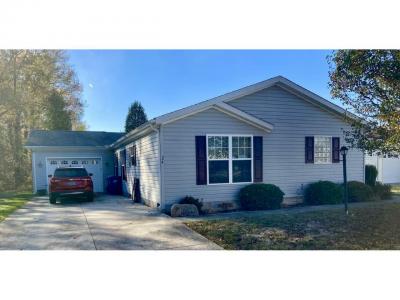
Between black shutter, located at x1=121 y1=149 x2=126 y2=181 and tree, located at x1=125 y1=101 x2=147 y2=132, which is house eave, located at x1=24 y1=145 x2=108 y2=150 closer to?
black shutter, located at x1=121 y1=149 x2=126 y2=181

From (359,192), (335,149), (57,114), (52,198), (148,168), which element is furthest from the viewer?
(57,114)

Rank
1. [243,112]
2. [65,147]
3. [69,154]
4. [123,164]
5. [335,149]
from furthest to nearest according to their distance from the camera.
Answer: [69,154] < [65,147] < [123,164] < [335,149] < [243,112]

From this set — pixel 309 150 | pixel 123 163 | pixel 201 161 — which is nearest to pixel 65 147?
pixel 123 163

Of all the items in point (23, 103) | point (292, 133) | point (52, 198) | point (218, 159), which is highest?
point (23, 103)

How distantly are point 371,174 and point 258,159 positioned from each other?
3.60 metres

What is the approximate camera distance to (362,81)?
6.12 metres

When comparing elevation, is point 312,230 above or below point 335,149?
below

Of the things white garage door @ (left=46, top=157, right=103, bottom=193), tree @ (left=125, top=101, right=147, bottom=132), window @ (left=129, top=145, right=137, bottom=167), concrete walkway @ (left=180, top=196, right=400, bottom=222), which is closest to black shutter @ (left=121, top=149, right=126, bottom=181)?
tree @ (left=125, top=101, right=147, bottom=132)

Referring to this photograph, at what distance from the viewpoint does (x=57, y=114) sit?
15531 millimetres

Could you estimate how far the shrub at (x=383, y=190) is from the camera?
8453 mm

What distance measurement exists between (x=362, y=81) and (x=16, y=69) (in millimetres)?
13095

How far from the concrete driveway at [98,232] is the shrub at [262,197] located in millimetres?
2280

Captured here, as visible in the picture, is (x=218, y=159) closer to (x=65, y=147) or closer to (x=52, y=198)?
(x=52, y=198)
